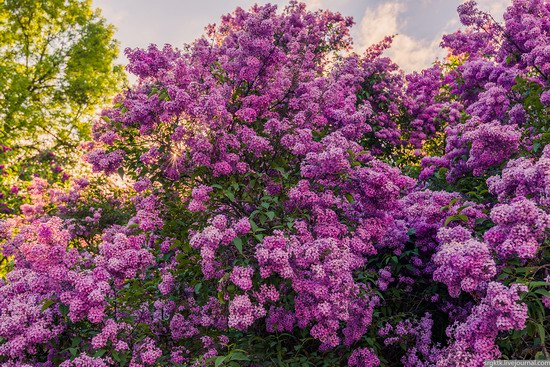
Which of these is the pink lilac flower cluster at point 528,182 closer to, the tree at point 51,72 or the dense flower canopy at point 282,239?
the dense flower canopy at point 282,239

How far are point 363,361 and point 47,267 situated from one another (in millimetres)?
2988

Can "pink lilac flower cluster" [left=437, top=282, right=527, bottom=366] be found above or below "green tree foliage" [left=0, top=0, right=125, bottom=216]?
below

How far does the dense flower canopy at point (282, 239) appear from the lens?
3.25 metres

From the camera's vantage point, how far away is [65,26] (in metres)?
19.2

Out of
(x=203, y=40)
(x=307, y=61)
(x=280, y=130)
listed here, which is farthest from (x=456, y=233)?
(x=203, y=40)

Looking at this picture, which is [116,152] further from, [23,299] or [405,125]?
[405,125]

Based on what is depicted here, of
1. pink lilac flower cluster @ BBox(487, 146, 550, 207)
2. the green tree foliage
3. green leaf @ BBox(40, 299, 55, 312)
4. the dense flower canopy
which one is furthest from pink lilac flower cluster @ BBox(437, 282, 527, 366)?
the green tree foliage

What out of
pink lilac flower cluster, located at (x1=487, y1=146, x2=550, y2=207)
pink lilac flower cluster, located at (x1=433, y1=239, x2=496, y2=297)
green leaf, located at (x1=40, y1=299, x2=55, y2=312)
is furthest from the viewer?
green leaf, located at (x1=40, y1=299, x2=55, y2=312)

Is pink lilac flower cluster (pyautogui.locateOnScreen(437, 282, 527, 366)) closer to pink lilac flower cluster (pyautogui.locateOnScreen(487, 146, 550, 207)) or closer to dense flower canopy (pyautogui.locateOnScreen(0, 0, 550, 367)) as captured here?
dense flower canopy (pyautogui.locateOnScreen(0, 0, 550, 367))

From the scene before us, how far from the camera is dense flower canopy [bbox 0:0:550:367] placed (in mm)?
3248

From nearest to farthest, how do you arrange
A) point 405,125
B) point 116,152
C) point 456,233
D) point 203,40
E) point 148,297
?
point 456,233 → point 116,152 → point 148,297 → point 203,40 → point 405,125

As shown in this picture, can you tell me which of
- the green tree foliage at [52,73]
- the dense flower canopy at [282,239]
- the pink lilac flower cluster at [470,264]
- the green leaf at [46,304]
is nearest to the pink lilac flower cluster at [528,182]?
the dense flower canopy at [282,239]

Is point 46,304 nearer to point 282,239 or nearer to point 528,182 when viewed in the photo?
point 282,239

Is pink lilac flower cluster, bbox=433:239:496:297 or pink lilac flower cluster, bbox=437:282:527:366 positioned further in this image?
pink lilac flower cluster, bbox=433:239:496:297
